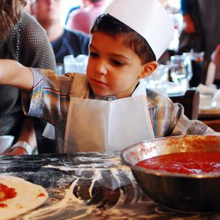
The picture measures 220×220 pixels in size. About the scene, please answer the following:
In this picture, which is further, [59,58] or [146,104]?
[59,58]

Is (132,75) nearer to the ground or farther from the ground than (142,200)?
farther from the ground

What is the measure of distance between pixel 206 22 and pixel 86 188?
385 centimetres

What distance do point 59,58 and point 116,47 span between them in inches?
94.8

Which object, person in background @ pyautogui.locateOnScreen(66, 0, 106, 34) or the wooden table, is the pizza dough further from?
person in background @ pyautogui.locateOnScreen(66, 0, 106, 34)

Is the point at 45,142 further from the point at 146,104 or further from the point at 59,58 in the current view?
the point at 59,58

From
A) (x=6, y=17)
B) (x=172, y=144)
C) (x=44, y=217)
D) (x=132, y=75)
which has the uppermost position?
(x=6, y=17)

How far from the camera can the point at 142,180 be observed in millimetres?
1062

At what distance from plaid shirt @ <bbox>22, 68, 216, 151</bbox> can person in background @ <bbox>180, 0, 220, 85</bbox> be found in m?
2.96

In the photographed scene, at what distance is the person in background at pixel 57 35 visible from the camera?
409 cm

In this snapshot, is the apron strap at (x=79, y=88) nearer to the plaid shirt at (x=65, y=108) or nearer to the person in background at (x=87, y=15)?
the plaid shirt at (x=65, y=108)

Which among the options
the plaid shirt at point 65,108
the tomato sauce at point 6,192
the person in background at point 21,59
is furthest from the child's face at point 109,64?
the tomato sauce at point 6,192

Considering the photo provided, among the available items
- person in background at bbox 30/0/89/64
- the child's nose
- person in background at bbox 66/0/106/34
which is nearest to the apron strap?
the child's nose

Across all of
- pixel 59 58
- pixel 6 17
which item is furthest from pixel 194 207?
pixel 59 58

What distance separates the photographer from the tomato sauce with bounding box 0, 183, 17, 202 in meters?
1.21
